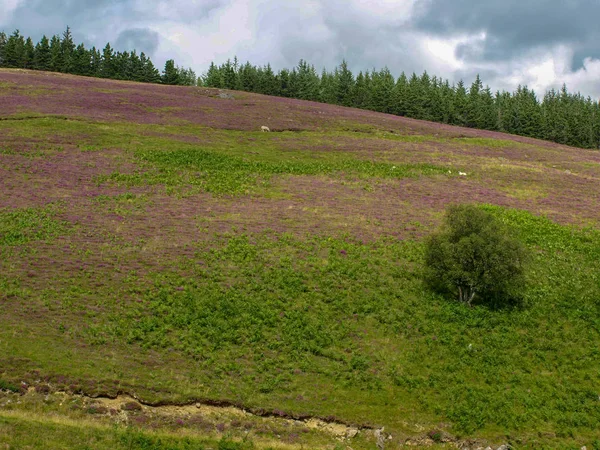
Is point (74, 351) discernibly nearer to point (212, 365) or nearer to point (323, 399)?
point (212, 365)

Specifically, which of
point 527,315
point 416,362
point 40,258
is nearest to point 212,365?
point 416,362

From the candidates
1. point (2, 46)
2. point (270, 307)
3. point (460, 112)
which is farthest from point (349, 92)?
point (270, 307)

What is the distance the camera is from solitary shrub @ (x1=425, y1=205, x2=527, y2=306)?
2917cm

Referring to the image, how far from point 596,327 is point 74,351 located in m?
28.8

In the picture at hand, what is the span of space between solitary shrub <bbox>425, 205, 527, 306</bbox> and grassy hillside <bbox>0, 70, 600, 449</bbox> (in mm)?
1525

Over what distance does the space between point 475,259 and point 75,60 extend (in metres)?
126

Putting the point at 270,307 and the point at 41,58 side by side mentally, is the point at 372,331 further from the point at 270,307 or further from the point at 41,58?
the point at 41,58

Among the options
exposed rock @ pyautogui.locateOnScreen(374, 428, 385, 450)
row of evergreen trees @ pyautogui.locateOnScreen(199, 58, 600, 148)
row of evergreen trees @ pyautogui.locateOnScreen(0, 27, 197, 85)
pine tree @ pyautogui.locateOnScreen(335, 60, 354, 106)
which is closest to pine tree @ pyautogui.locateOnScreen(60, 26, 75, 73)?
row of evergreen trees @ pyautogui.locateOnScreen(0, 27, 197, 85)

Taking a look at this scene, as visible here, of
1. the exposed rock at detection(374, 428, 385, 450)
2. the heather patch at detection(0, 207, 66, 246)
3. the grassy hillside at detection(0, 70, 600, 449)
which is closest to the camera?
the exposed rock at detection(374, 428, 385, 450)

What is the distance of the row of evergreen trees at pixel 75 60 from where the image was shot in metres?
120

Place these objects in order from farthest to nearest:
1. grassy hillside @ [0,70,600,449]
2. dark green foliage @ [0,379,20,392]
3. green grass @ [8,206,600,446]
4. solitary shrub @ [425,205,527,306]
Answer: solitary shrub @ [425,205,527,306] → green grass @ [8,206,600,446] → grassy hillside @ [0,70,600,449] → dark green foliage @ [0,379,20,392]

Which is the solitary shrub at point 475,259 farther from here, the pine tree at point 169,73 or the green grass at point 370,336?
the pine tree at point 169,73

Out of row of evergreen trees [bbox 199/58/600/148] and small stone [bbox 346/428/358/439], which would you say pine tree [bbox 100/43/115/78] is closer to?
row of evergreen trees [bbox 199/58/600/148]

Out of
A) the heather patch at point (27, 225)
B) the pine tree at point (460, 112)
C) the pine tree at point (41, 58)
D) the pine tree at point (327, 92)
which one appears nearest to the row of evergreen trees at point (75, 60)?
the pine tree at point (41, 58)
